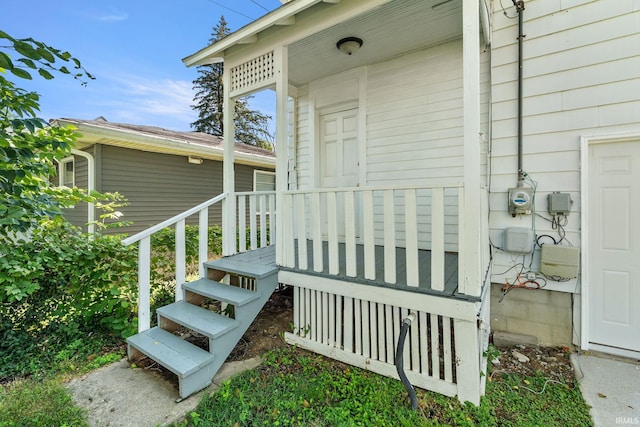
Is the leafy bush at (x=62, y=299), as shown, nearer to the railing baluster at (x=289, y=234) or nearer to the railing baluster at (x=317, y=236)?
the railing baluster at (x=289, y=234)

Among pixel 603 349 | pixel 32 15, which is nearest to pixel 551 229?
pixel 603 349

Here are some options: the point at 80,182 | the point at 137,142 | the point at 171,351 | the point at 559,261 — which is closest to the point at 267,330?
the point at 171,351

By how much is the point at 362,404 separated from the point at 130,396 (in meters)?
1.72

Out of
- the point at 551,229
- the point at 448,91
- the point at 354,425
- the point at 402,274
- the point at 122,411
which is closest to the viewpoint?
the point at 354,425

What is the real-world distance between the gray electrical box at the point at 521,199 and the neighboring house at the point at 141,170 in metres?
6.19

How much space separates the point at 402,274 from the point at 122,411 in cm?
237

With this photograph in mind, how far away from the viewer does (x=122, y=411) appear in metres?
1.94

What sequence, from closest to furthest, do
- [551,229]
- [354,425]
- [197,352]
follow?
[354,425] → [197,352] → [551,229]

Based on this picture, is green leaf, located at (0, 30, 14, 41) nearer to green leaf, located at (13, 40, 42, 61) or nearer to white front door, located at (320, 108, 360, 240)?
green leaf, located at (13, 40, 42, 61)

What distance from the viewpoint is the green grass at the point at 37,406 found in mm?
1790

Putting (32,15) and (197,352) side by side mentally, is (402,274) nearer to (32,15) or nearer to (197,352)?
(197,352)

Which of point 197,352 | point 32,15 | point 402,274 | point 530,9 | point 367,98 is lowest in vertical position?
point 197,352

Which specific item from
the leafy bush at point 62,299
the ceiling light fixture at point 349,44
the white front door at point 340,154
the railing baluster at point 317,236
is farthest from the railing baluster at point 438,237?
the leafy bush at point 62,299

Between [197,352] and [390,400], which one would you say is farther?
[197,352]
